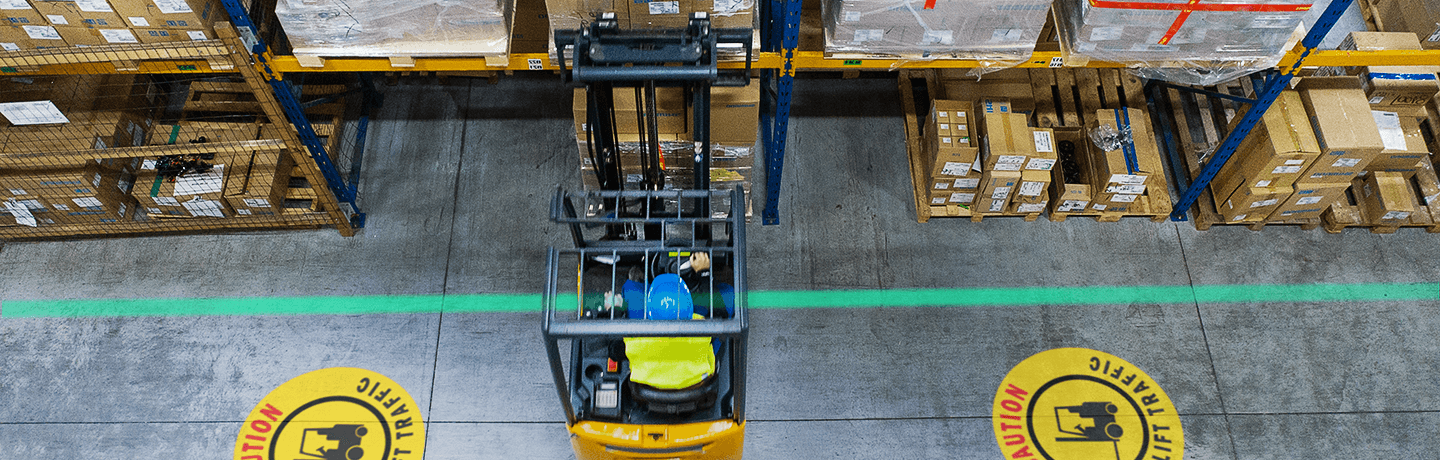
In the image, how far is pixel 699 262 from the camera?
475cm

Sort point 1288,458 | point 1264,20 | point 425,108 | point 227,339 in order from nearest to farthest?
point 1264,20, point 1288,458, point 227,339, point 425,108

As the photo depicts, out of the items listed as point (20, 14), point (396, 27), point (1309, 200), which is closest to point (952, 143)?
point (1309, 200)

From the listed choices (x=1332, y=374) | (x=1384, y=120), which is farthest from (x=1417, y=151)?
(x=1332, y=374)

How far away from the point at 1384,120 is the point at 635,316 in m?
5.74

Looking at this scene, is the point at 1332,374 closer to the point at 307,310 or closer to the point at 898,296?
the point at 898,296

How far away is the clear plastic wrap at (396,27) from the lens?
5.04 metres

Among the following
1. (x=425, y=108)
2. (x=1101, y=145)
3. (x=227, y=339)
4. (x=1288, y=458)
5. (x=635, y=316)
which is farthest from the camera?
(x=425, y=108)

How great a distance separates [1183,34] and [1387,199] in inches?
112

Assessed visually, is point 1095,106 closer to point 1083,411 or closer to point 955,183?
point 955,183

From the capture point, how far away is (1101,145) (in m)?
6.84

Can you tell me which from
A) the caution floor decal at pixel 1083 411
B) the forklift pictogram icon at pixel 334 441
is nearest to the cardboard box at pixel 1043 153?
the caution floor decal at pixel 1083 411

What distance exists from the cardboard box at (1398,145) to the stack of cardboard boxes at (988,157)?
7.71 feet

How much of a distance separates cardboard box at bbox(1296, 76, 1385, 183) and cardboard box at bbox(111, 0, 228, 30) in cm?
695

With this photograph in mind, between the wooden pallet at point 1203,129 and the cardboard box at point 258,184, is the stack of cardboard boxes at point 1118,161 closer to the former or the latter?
the wooden pallet at point 1203,129
